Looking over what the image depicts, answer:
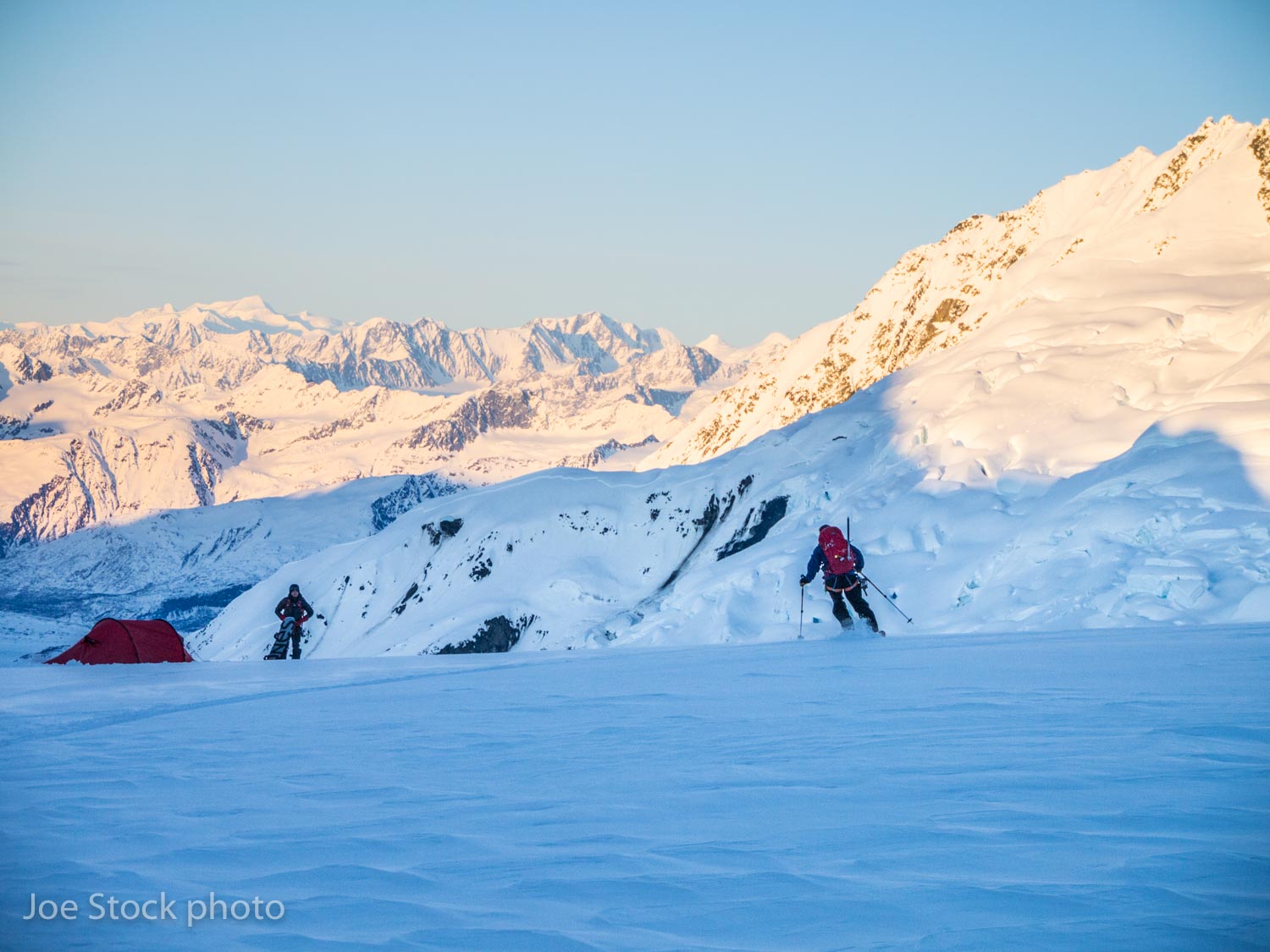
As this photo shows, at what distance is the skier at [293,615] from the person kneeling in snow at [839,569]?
11784 mm

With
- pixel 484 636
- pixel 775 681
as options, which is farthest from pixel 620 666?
pixel 484 636

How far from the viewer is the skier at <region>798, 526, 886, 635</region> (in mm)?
21375

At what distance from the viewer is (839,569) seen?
2136 cm

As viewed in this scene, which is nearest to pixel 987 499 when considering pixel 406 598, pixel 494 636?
pixel 494 636

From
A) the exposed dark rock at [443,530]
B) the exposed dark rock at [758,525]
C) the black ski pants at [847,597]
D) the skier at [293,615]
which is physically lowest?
the exposed dark rock at [443,530]

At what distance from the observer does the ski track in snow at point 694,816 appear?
5000 millimetres

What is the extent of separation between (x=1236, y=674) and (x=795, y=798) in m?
6.12

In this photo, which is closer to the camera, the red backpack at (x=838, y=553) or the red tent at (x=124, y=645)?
the red backpack at (x=838, y=553)

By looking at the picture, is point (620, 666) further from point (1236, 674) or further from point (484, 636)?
point (484, 636)

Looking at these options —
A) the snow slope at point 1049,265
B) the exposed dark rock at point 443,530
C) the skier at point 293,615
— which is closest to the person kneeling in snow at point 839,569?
the skier at point 293,615

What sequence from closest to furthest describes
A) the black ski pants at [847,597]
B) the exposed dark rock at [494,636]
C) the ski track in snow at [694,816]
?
the ski track in snow at [694,816] < the black ski pants at [847,597] < the exposed dark rock at [494,636]

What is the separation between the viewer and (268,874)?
595 cm

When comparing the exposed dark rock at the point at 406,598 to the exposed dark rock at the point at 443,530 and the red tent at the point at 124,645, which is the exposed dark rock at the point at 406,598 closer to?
the exposed dark rock at the point at 443,530

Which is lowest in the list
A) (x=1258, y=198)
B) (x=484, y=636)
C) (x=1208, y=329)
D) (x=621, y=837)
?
(x=484, y=636)
